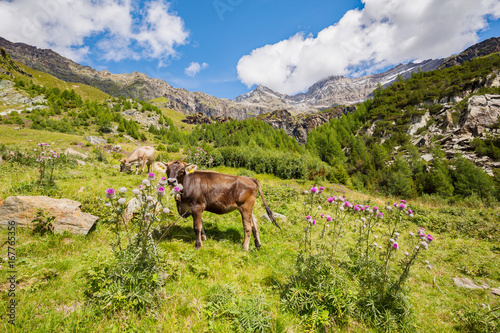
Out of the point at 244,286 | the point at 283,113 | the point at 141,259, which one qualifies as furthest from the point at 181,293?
the point at 283,113

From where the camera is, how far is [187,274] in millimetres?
4148

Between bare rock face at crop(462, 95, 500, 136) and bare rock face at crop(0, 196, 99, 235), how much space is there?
241 ft

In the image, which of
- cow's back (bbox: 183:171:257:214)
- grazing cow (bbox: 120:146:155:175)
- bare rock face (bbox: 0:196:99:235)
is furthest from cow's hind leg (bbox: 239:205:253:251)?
grazing cow (bbox: 120:146:155:175)

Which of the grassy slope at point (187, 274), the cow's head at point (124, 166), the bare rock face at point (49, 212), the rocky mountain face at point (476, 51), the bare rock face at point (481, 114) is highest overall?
the rocky mountain face at point (476, 51)

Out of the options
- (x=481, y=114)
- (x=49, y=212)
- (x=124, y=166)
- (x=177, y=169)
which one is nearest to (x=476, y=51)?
(x=481, y=114)

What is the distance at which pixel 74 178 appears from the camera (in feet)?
31.7

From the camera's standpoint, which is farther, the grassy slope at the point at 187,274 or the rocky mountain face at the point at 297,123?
the rocky mountain face at the point at 297,123

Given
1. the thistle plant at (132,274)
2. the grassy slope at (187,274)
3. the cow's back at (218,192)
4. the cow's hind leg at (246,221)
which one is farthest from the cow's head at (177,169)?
the thistle plant at (132,274)

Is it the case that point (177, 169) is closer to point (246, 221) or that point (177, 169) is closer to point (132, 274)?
point (246, 221)

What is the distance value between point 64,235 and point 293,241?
7509 mm

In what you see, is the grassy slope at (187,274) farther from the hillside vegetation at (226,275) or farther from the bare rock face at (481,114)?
the bare rock face at (481,114)

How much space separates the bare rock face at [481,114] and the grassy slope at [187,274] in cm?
5944

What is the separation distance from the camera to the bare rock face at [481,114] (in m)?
45.5

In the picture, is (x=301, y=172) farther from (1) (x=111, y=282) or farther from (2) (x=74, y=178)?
(1) (x=111, y=282)
